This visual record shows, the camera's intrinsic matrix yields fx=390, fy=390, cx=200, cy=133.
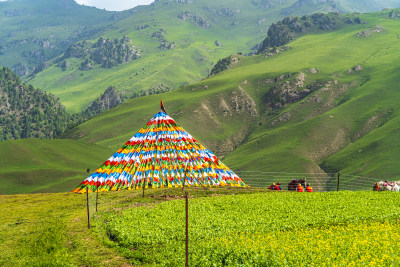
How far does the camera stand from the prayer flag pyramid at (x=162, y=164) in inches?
801

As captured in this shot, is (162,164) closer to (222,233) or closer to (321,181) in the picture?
(222,233)

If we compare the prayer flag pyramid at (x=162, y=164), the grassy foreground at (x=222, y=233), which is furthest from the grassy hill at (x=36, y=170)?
the prayer flag pyramid at (x=162, y=164)

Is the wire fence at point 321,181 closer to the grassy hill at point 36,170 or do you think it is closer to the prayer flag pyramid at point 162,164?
the grassy hill at point 36,170

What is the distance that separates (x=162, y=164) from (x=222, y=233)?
13458mm

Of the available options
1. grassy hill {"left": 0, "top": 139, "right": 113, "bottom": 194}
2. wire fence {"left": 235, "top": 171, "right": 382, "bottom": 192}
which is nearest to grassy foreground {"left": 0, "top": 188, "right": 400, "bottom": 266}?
wire fence {"left": 235, "top": 171, "right": 382, "bottom": 192}

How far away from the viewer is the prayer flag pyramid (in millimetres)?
20344

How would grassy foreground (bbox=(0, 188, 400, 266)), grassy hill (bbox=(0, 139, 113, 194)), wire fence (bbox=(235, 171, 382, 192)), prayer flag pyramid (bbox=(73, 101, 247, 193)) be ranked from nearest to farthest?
prayer flag pyramid (bbox=(73, 101, 247, 193)), grassy foreground (bbox=(0, 188, 400, 266)), wire fence (bbox=(235, 171, 382, 192)), grassy hill (bbox=(0, 139, 113, 194))

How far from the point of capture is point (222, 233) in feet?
107

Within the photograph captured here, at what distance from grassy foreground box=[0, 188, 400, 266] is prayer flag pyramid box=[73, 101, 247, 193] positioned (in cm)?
760

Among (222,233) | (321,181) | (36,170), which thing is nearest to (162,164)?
(222,233)

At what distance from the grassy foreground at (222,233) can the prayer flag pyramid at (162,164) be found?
299 inches

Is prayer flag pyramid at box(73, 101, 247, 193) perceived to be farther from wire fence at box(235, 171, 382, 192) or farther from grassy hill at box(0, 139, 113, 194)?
grassy hill at box(0, 139, 113, 194)

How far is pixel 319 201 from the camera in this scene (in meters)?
43.4

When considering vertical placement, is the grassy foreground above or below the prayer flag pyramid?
below
